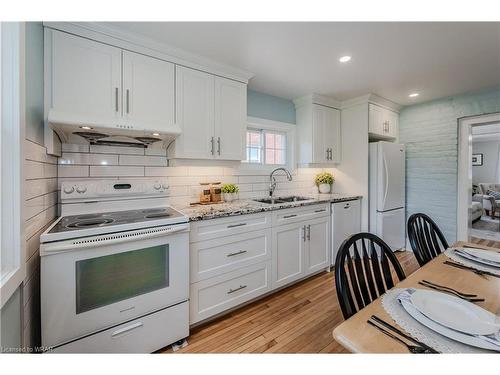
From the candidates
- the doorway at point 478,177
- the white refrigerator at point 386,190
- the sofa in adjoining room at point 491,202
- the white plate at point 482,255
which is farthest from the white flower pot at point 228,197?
the sofa in adjoining room at point 491,202

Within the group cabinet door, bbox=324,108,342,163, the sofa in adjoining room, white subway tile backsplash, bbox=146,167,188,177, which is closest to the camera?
white subway tile backsplash, bbox=146,167,188,177

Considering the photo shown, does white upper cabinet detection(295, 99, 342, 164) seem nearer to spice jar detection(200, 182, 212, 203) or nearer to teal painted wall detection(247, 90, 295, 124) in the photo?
teal painted wall detection(247, 90, 295, 124)

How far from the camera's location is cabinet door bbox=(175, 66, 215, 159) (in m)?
2.00

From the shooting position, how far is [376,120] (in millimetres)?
3246

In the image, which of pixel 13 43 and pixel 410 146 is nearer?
pixel 13 43

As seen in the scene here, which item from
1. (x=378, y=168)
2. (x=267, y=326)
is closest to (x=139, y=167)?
(x=267, y=326)

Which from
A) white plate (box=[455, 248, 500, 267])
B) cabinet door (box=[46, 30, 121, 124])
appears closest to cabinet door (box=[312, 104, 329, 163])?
white plate (box=[455, 248, 500, 267])

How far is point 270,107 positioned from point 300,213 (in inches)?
60.0

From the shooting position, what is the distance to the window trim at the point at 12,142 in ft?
3.18

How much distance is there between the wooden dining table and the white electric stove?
Answer: 1.22m

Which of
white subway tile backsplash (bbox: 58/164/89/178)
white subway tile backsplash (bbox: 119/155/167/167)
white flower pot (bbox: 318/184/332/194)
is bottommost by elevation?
Result: white flower pot (bbox: 318/184/332/194)

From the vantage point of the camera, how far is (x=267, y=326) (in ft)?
6.12
